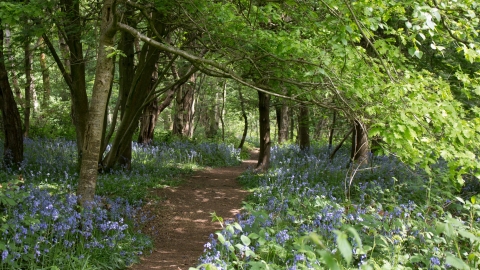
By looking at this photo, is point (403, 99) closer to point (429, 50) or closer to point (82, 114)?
point (429, 50)

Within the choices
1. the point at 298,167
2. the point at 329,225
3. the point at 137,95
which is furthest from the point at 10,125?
the point at 329,225

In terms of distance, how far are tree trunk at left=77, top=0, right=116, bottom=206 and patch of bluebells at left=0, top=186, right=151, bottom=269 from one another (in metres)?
0.31

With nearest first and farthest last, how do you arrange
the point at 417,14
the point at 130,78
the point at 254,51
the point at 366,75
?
the point at 417,14
the point at 366,75
the point at 254,51
the point at 130,78

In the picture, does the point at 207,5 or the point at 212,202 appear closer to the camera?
the point at 207,5

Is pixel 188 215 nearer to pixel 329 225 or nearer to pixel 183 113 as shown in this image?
pixel 329 225

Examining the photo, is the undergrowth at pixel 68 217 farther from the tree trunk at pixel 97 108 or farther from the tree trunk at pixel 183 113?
the tree trunk at pixel 183 113

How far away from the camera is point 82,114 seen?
29.4ft

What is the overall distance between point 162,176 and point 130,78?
109 inches

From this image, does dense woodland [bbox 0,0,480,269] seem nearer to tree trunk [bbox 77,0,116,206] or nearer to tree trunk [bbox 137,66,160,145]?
tree trunk [bbox 77,0,116,206]

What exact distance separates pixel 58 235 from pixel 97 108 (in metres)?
1.70

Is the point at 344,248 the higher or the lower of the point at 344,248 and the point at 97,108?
the lower

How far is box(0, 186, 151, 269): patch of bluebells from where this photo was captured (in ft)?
12.9

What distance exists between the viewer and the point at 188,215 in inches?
313

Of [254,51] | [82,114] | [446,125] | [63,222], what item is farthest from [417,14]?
[82,114]
